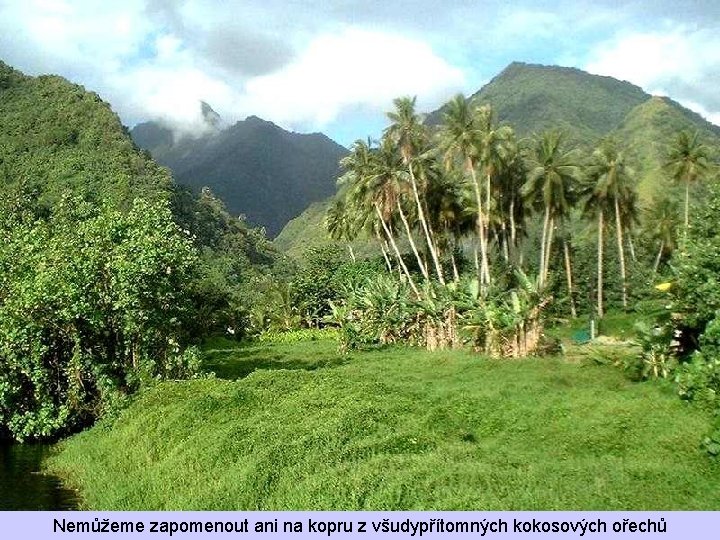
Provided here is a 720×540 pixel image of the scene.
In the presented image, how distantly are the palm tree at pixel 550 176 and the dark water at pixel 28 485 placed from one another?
32595mm

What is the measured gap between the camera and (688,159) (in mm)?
55531

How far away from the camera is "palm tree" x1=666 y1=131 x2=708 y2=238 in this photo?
55312 mm

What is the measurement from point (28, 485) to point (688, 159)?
54.5m

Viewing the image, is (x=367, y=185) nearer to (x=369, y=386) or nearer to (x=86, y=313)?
(x=369, y=386)

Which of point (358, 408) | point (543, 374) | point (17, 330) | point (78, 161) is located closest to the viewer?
point (358, 408)

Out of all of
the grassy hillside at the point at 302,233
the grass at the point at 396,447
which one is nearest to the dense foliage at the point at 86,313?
the grass at the point at 396,447

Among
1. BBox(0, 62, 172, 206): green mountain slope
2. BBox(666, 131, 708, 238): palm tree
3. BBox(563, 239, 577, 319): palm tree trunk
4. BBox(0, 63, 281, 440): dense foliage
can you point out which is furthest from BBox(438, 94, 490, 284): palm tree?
BBox(0, 62, 172, 206): green mountain slope

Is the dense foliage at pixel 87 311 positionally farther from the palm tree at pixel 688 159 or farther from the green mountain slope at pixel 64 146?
the green mountain slope at pixel 64 146

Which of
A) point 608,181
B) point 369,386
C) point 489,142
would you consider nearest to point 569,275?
point 608,181

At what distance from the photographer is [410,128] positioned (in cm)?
4281

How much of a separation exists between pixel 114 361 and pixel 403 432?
32.6 feet

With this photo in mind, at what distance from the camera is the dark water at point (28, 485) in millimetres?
12734
